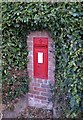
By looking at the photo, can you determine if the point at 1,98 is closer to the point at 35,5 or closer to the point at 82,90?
the point at 82,90

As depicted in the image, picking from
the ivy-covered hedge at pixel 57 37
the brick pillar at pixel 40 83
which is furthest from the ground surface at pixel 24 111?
the ivy-covered hedge at pixel 57 37

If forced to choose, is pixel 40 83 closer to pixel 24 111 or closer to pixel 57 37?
pixel 24 111

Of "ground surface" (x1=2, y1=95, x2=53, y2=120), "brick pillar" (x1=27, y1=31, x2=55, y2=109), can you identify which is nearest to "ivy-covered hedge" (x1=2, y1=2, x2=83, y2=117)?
"brick pillar" (x1=27, y1=31, x2=55, y2=109)

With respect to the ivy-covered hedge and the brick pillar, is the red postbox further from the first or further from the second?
the ivy-covered hedge

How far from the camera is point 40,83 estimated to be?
349 cm

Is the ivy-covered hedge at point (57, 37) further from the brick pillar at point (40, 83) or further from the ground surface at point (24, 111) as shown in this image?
the ground surface at point (24, 111)

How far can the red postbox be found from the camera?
10.9 ft

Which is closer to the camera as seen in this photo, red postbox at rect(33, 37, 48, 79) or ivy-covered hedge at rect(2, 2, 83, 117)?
ivy-covered hedge at rect(2, 2, 83, 117)

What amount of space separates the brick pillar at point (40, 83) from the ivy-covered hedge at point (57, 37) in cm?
8

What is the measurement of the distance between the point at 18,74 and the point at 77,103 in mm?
931

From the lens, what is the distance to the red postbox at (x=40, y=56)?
3.33 meters

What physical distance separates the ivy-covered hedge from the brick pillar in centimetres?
8

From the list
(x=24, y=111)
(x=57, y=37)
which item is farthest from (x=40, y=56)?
(x=24, y=111)

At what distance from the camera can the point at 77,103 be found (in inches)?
115
